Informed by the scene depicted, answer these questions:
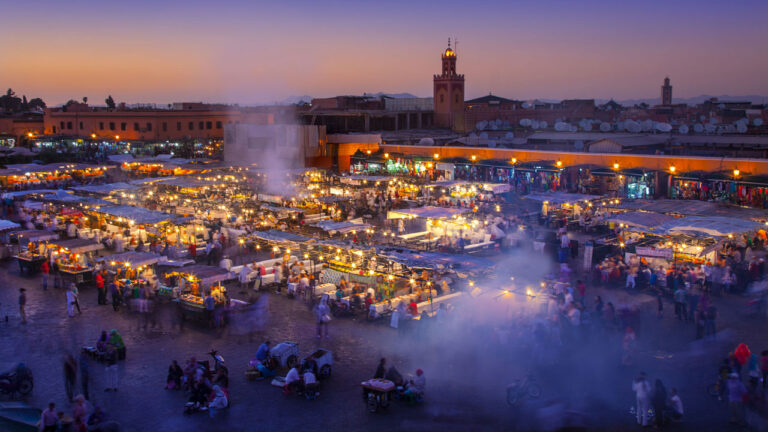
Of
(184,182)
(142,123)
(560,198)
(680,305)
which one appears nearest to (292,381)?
(680,305)

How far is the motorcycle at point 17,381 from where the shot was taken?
9.23 metres

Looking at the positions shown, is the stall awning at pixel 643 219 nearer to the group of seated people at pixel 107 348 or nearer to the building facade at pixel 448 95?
the group of seated people at pixel 107 348

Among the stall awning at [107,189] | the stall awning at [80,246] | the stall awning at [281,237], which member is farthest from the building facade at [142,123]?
the stall awning at [281,237]

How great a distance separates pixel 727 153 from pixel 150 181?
2618 centimetres

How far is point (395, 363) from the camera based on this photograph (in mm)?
10414

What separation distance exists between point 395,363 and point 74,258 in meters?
9.92

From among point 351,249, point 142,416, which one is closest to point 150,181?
point 351,249

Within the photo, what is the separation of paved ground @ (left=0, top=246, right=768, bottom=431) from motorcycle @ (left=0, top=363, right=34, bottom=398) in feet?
0.65

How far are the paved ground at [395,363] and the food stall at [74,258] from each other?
152 cm

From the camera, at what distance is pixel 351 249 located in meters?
14.5

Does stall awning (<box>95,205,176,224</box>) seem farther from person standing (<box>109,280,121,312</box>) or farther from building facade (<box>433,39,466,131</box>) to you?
building facade (<box>433,39,466,131</box>)

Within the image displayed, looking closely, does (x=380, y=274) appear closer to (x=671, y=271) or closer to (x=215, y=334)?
(x=215, y=334)

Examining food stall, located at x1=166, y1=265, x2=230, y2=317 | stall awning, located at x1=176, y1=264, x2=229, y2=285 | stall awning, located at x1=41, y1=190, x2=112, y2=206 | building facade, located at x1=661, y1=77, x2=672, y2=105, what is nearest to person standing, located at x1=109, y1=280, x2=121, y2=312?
food stall, located at x1=166, y1=265, x2=230, y2=317

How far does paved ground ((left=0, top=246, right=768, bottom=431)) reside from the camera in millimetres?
8523
